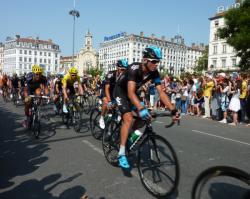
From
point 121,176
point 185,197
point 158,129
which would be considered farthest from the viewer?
point 158,129

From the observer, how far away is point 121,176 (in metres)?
5.21

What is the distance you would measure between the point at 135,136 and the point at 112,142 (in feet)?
3.36

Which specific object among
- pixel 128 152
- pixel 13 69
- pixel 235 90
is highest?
pixel 13 69

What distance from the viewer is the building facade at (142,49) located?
148875mm

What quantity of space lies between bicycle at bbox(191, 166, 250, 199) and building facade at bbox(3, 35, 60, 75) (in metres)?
162

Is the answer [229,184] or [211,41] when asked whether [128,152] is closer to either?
[229,184]

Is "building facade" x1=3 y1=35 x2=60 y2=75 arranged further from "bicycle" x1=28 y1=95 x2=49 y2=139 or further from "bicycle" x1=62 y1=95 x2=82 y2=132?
"bicycle" x1=28 y1=95 x2=49 y2=139

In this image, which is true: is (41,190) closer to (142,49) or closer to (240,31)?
(240,31)

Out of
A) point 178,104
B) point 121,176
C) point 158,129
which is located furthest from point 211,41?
point 121,176

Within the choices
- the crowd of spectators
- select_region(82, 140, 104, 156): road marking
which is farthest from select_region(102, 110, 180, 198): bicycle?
the crowd of spectators

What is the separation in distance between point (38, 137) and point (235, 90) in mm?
8898

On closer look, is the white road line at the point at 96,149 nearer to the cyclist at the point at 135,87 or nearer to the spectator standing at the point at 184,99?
the cyclist at the point at 135,87

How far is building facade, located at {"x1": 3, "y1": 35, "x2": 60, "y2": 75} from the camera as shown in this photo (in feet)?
535

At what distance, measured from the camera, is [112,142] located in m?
5.97
